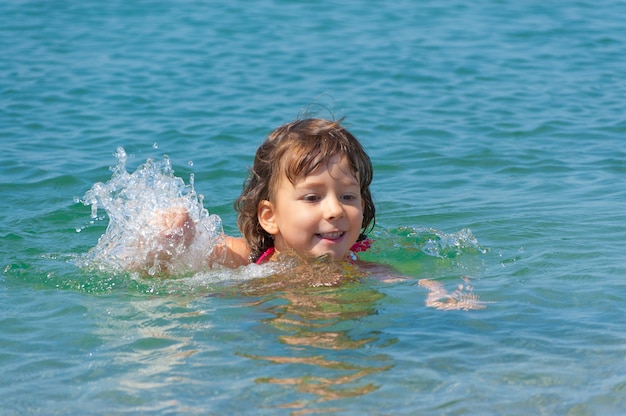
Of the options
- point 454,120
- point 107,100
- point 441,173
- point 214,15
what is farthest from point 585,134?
point 214,15

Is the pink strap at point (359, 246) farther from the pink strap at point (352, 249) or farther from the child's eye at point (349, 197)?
the child's eye at point (349, 197)

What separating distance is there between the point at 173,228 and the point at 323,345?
1333mm

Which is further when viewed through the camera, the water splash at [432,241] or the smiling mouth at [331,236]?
the water splash at [432,241]

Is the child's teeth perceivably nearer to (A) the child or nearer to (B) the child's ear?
(A) the child

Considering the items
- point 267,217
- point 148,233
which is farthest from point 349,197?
point 148,233

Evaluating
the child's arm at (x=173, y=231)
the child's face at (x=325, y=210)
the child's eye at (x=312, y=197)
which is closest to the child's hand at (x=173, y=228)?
the child's arm at (x=173, y=231)

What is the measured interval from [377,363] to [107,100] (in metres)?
7.50

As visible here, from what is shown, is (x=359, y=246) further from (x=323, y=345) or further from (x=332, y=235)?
(x=323, y=345)

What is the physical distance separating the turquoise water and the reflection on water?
16 millimetres

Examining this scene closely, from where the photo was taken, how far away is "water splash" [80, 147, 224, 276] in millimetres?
5590

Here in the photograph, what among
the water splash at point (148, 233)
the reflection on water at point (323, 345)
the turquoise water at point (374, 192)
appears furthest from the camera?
the water splash at point (148, 233)

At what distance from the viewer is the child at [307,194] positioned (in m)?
5.23

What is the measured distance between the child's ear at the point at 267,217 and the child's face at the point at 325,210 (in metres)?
0.20

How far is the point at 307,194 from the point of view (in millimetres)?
5250
